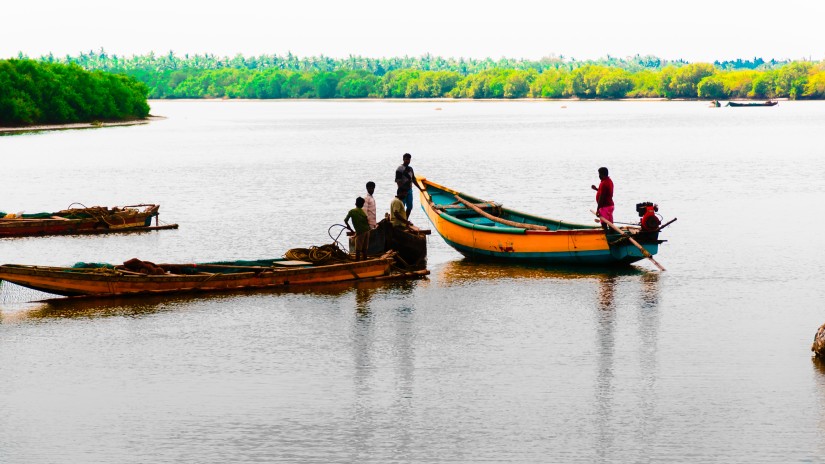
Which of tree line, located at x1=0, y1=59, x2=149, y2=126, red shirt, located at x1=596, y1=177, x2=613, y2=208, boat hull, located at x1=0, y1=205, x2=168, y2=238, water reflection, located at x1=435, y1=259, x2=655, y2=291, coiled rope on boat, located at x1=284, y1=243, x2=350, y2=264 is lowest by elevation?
water reflection, located at x1=435, y1=259, x2=655, y2=291

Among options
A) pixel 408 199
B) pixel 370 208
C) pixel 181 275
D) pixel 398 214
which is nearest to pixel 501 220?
pixel 408 199

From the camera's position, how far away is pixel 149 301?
24328 millimetres

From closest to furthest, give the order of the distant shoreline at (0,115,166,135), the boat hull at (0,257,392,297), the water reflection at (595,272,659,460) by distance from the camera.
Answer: the water reflection at (595,272,659,460)
the boat hull at (0,257,392,297)
the distant shoreline at (0,115,166,135)

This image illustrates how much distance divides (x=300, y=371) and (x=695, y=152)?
247 ft

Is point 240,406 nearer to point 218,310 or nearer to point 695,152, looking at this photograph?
point 218,310

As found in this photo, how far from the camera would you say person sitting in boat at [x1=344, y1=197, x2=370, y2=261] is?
26.2 m

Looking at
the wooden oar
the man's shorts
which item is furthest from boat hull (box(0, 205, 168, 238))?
the wooden oar

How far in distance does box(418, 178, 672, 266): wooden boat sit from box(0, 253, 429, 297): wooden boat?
3.65 meters

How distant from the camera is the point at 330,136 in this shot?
127 m

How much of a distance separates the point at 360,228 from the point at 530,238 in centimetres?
471

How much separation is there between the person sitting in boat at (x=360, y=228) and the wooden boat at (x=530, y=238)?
13.0ft

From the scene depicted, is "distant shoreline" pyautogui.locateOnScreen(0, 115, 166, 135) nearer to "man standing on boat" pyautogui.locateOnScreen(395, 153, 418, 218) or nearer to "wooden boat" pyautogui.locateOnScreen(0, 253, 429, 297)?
"man standing on boat" pyautogui.locateOnScreen(395, 153, 418, 218)

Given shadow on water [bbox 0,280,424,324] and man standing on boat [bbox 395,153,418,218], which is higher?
man standing on boat [bbox 395,153,418,218]

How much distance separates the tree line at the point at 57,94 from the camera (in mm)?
119500
